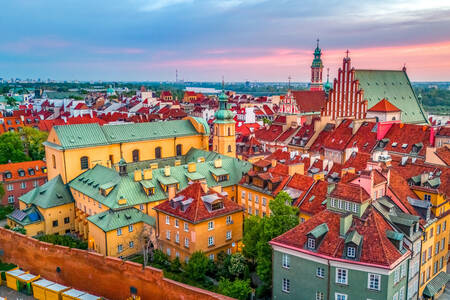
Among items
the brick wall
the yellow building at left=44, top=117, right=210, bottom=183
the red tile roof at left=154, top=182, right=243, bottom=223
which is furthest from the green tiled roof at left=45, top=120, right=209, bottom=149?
the red tile roof at left=154, top=182, right=243, bottom=223

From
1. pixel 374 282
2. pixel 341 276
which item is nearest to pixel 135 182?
pixel 341 276

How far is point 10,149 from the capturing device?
78000 mm

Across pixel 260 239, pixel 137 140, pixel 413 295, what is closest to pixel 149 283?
pixel 260 239

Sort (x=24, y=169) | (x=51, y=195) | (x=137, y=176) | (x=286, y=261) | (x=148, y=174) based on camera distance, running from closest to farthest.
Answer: (x=286, y=261) → (x=137, y=176) → (x=148, y=174) → (x=51, y=195) → (x=24, y=169)

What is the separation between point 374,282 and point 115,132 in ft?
143

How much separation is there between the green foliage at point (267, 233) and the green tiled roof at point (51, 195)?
92.9 feet

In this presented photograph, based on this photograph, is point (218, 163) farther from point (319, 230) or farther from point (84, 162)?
point (319, 230)

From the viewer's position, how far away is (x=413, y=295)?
32.6 metres

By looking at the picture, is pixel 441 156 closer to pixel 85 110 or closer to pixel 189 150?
pixel 189 150

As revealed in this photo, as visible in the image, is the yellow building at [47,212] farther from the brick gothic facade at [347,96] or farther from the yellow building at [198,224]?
the brick gothic facade at [347,96]

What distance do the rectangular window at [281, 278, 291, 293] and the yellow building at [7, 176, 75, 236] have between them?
33.9 metres

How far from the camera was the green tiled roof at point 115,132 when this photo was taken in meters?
56.0

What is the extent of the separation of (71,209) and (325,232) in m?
37.0

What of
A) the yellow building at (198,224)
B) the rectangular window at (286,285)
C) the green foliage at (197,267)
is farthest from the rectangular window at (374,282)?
the yellow building at (198,224)
